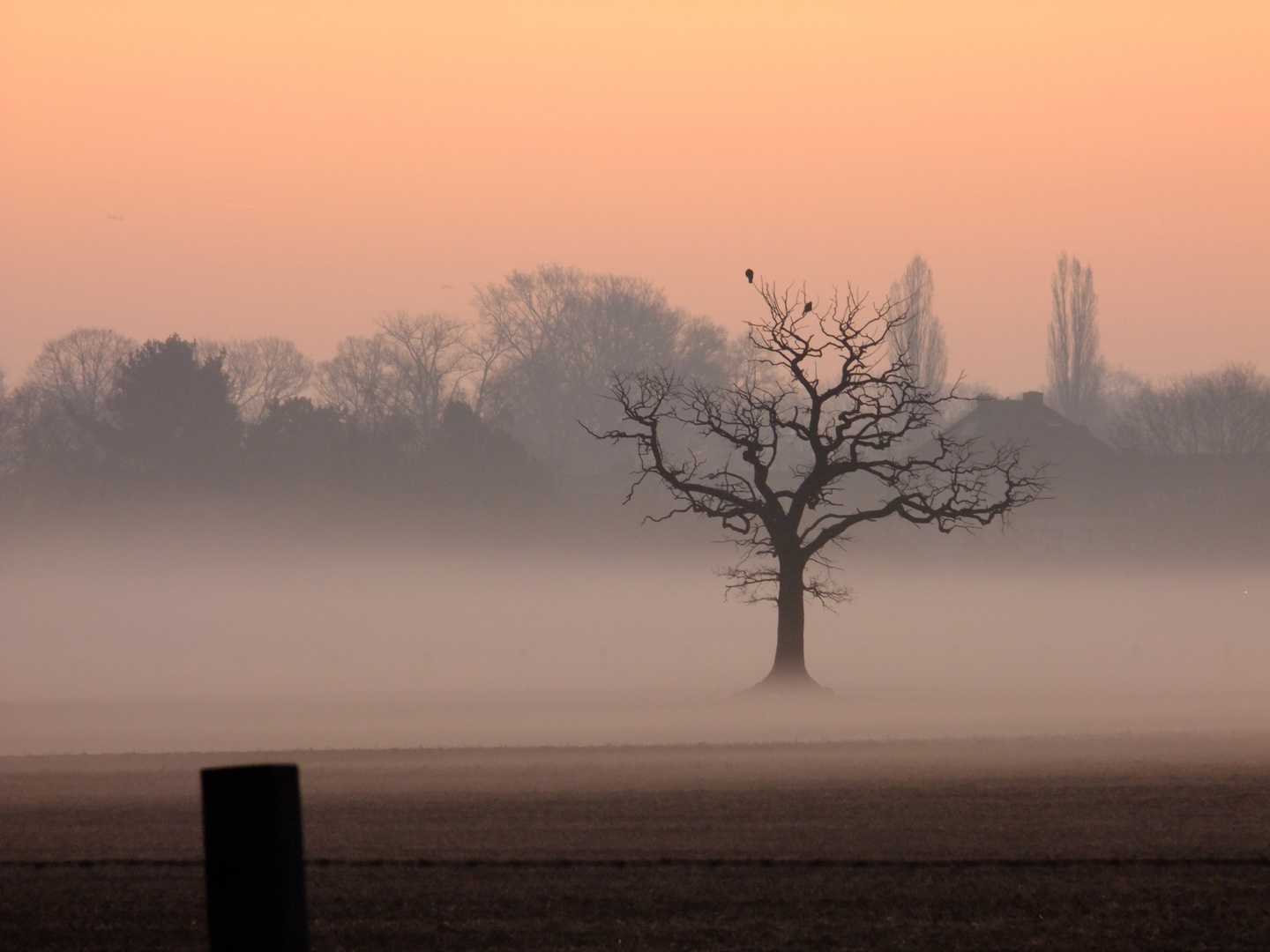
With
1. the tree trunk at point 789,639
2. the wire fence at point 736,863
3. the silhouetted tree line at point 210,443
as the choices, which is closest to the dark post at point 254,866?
the wire fence at point 736,863

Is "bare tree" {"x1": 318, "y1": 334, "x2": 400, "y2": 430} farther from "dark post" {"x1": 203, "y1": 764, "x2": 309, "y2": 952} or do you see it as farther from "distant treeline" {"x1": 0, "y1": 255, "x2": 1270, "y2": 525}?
"dark post" {"x1": 203, "y1": 764, "x2": 309, "y2": 952}

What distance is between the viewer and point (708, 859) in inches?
464

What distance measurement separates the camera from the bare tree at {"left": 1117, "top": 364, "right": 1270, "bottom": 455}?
383 ft

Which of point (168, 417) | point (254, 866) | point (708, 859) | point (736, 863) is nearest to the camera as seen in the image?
point (254, 866)

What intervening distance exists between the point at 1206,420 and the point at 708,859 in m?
119

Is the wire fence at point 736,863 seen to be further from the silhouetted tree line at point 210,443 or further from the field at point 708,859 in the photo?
the silhouetted tree line at point 210,443

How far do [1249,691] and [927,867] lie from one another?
42.3 metres

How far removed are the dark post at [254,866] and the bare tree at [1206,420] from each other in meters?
115

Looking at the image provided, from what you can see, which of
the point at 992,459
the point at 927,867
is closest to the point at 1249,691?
the point at 927,867

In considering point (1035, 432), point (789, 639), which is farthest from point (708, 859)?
point (1035, 432)

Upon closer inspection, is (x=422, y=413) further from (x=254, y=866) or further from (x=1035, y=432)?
(x=254, y=866)

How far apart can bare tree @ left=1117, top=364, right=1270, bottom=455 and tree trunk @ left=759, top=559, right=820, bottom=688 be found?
7705cm

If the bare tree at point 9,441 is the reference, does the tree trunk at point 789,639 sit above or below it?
below

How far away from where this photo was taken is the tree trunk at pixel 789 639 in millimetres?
41969
